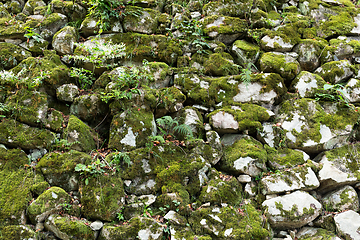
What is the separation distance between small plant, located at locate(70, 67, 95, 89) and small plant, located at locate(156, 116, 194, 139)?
2074 mm

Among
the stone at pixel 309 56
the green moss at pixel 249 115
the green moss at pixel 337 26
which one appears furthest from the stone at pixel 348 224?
the green moss at pixel 337 26

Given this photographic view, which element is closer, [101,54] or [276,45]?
[101,54]

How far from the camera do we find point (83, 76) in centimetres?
542

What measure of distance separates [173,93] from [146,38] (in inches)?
73.9

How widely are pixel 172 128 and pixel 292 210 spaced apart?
117 inches

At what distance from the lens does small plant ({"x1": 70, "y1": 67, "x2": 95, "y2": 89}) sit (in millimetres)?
5367

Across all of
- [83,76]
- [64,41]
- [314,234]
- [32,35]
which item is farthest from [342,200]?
[32,35]

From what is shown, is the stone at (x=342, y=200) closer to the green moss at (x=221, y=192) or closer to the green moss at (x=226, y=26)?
the green moss at (x=221, y=192)

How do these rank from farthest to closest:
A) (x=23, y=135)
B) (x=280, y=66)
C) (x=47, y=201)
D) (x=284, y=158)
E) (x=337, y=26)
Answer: (x=337, y=26) < (x=280, y=66) < (x=284, y=158) < (x=23, y=135) < (x=47, y=201)

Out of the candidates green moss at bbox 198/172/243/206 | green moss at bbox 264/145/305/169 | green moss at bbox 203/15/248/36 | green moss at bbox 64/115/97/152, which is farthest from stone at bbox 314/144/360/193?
green moss at bbox 64/115/97/152

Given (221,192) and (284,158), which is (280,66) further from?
(221,192)

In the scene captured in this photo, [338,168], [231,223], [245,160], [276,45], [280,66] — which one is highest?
[276,45]

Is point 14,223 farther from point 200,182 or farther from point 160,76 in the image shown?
point 160,76

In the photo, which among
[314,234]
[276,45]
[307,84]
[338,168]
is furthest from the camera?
[276,45]
